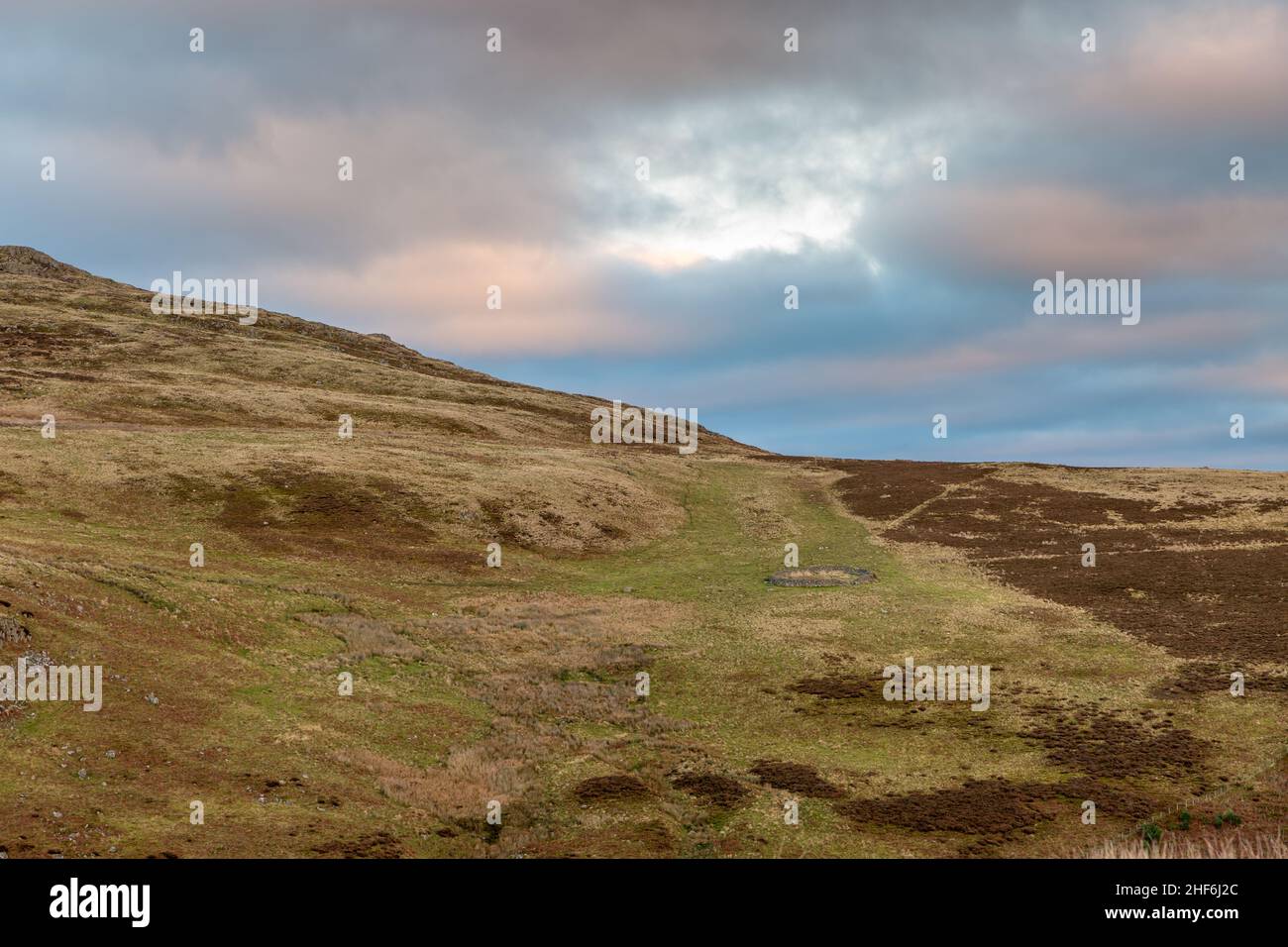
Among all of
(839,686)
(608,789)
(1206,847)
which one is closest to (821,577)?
(839,686)

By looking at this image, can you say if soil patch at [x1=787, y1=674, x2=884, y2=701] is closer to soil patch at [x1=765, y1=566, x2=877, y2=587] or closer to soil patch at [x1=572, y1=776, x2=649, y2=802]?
soil patch at [x1=572, y1=776, x2=649, y2=802]

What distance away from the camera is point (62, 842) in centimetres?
1812

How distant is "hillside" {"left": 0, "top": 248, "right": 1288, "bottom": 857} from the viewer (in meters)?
23.7

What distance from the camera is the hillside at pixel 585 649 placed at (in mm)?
23703

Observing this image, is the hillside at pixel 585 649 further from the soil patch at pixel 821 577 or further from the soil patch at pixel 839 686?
the soil patch at pixel 821 577

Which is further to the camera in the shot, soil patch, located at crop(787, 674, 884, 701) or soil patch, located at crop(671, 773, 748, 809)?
soil patch, located at crop(787, 674, 884, 701)

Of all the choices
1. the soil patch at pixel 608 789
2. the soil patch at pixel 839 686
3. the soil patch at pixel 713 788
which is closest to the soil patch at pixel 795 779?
the soil patch at pixel 713 788

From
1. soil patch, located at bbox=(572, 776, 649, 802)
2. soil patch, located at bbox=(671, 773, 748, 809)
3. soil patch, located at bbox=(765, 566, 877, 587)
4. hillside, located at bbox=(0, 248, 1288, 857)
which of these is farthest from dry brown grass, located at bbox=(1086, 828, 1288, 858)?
soil patch, located at bbox=(765, 566, 877, 587)

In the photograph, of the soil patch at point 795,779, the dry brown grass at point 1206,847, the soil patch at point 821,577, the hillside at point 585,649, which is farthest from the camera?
the soil patch at point 821,577

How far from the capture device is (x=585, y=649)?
43.3 m

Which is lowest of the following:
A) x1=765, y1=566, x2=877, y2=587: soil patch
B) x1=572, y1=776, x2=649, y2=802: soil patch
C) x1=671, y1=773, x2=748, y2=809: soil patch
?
x1=671, y1=773, x2=748, y2=809: soil patch

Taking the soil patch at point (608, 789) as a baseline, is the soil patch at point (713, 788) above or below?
below
